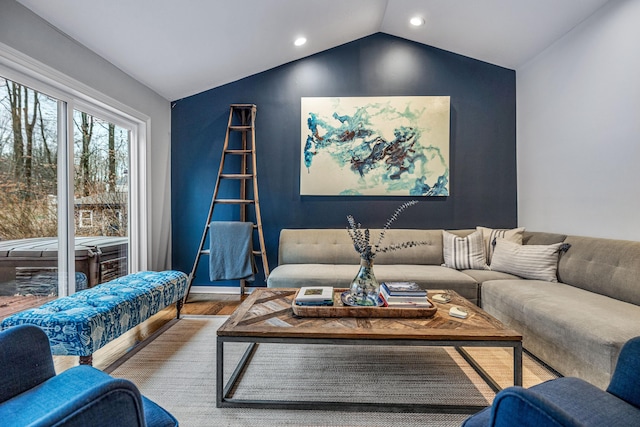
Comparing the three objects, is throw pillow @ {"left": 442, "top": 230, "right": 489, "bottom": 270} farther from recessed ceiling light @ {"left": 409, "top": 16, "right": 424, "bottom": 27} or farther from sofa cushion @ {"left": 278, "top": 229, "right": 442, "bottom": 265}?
recessed ceiling light @ {"left": 409, "top": 16, "right": 424, "bottom": 27}

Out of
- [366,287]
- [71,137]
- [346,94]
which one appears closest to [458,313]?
[366,287]

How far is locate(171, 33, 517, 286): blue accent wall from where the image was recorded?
3.70m

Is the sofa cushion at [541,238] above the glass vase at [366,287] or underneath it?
above

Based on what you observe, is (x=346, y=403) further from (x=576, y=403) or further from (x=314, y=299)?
(x=576, y=403)

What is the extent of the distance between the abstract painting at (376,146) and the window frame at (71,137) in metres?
1.74

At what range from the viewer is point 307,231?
356 centimetres

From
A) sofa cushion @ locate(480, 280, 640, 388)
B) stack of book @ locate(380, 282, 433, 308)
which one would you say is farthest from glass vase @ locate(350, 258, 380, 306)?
sofa cushion @ locate(480, 280, 640, 388)

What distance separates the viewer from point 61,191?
8.13ft

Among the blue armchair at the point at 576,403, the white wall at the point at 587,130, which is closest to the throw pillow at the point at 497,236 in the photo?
the white wall at the point at 587,130

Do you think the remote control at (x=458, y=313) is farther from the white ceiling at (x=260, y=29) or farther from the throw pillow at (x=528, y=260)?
the white ceiling at (x=260, y=29)

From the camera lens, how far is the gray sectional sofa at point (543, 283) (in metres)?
1.69

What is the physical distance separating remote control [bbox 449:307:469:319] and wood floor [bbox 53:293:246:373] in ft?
7.00

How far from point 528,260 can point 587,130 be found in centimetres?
120

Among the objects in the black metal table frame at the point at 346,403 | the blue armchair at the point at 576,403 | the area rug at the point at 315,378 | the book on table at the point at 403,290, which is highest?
the book on table at the point at 403,290
